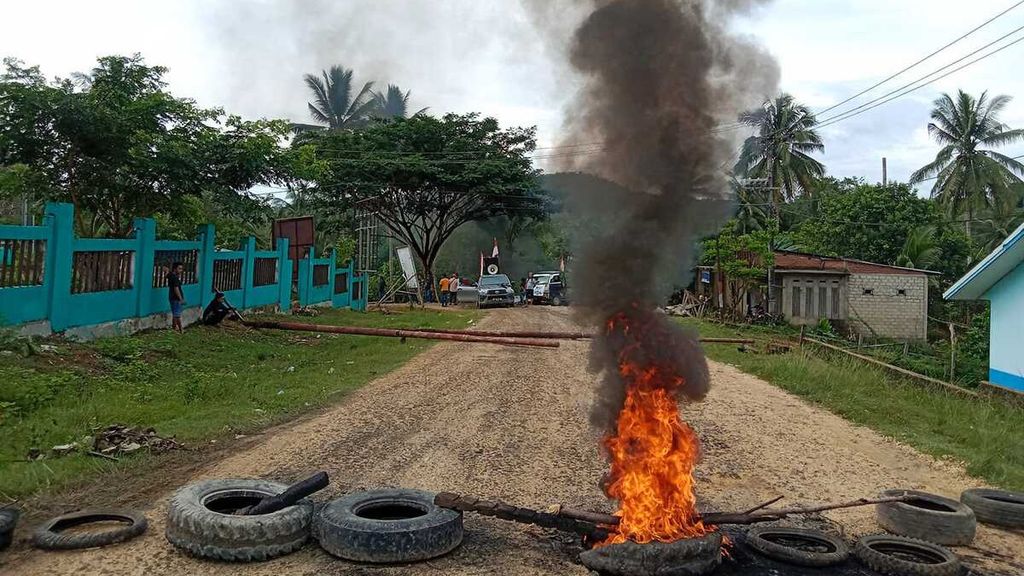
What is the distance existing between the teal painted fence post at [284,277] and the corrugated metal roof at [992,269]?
19558mm

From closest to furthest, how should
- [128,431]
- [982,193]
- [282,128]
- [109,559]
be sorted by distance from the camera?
[109,559]
[128,431]
[282,128]
[982,193]

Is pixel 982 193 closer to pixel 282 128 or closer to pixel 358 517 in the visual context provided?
pixel 282 128

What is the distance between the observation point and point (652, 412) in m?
5.21

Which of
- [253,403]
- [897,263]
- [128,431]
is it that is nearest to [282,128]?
[253,403]

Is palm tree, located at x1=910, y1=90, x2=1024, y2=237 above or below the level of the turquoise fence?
above

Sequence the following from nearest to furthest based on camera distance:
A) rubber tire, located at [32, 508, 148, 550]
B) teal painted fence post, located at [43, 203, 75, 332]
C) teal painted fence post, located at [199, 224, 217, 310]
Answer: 1. rubber tire, located at [32, 508, 148, 550]
2. teal painted fence post, located at [43, 203, 75, 332]
3. teal painted fence post, located at [199, 224, 217, 310]

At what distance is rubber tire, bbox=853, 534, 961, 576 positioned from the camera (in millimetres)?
4559

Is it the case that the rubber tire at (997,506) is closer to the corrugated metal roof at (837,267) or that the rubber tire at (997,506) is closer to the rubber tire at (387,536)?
the rubber tire at (387,536)

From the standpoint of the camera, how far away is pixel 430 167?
34781mm

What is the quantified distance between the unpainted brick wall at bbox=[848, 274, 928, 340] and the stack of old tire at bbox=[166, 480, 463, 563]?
29.1 metres

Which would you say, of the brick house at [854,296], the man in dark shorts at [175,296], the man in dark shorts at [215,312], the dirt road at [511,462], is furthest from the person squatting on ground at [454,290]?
the dirt road at [511,462]

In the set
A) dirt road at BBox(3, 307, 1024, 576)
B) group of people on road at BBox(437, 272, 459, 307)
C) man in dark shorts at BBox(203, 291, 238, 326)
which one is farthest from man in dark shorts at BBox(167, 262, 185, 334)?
group of people on road at BBox(437, 272, 459, 307)

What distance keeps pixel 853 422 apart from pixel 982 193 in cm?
3253

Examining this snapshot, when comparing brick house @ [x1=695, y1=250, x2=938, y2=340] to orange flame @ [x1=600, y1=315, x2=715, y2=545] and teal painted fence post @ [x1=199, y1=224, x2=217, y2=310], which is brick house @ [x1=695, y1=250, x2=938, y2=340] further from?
orange flame @ [x1=600, y1=315, x2=715, y2=545]
